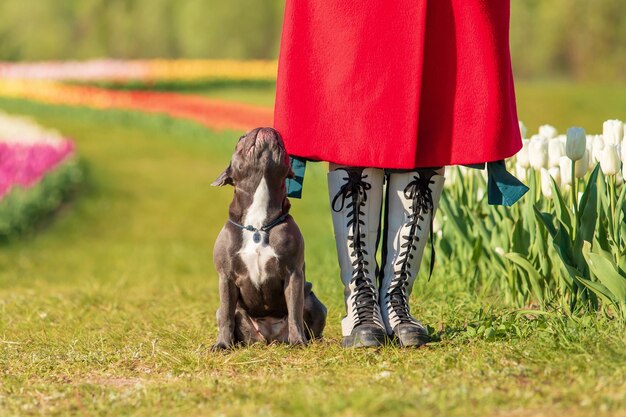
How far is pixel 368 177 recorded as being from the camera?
343cm

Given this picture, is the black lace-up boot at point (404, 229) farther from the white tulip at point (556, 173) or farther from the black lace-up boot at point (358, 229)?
the white tulip at point (556, 173)

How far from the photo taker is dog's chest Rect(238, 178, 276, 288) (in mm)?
3193

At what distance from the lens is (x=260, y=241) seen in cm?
320

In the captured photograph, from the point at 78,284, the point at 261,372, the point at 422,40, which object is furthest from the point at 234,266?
the point at 78,284

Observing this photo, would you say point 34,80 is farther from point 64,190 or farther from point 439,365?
point 439,365

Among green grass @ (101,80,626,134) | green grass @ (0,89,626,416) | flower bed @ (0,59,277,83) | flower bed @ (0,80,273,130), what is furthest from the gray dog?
flower bed @ (0,59,277,83)

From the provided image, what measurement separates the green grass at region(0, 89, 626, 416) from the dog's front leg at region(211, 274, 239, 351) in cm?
7

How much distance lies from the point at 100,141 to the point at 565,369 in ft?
31.7

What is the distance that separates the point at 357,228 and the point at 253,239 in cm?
39

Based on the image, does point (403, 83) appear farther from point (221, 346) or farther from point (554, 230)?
point (221, 346)

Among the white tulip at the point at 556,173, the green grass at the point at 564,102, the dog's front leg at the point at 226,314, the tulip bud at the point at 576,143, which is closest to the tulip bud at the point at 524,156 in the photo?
the white tulip at the point at 556,173

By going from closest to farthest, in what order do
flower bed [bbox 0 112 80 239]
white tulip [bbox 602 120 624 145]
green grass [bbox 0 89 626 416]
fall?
1. green grass [bbox 0 89 626 416]
2. white tulip [bbox 602 120 624 145]
3. flower bed [bbox 0 112 80 239]

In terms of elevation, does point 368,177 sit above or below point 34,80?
below

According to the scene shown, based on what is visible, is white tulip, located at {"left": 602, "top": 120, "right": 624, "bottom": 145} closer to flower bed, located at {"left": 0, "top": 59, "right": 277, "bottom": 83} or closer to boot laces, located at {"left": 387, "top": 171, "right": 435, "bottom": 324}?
boot laces, located at {"left": 387, "top": 171, "right": 435, "bottom": 324}
